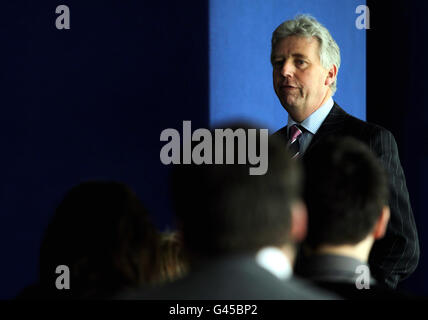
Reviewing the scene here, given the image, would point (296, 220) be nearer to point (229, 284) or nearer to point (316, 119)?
point (229, 284)

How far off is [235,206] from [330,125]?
1348 millimetres

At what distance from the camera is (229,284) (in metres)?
0.88

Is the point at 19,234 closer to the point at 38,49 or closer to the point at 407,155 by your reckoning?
the point at 38,49

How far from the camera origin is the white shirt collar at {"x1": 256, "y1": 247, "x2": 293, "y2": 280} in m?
0.92

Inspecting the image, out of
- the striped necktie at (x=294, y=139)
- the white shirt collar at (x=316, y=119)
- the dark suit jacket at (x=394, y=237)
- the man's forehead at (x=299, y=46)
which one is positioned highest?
the man's forehead at (x=299, y=46)

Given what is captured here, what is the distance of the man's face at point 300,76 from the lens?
2.23 metres

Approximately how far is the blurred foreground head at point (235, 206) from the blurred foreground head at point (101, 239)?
0.51 metres

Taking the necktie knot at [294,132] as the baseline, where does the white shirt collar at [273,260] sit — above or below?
below

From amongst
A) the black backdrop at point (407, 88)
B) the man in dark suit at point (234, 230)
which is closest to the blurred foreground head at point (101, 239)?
the man in dark suit at point (234, 230)

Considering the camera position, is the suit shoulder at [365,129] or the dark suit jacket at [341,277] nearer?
the dark suit jacket at [341,277]

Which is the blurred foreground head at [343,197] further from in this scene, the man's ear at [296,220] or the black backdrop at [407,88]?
the black backdrop at [407,88]

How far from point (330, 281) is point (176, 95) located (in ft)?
5.35
